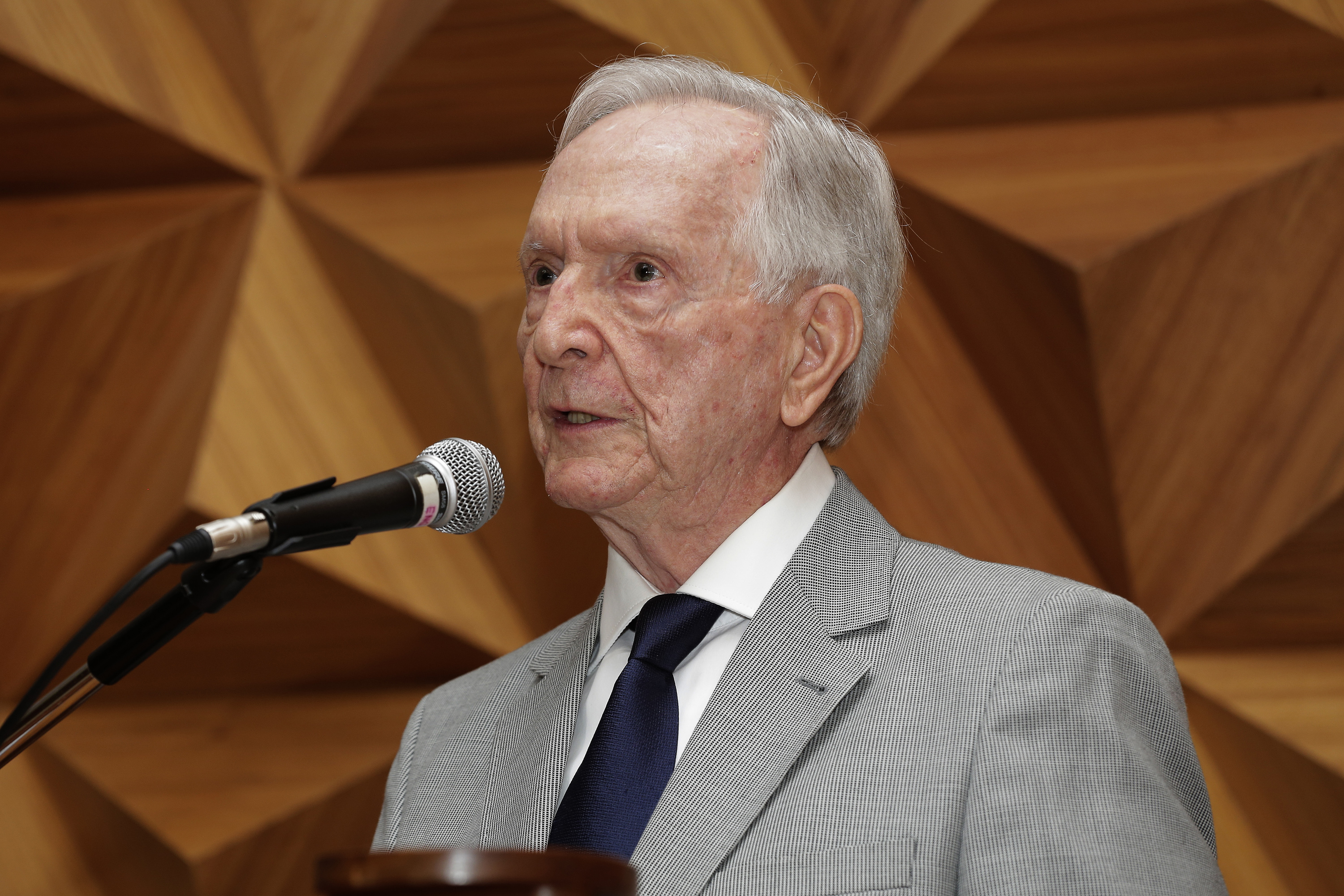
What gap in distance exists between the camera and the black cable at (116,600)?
36.9 inches

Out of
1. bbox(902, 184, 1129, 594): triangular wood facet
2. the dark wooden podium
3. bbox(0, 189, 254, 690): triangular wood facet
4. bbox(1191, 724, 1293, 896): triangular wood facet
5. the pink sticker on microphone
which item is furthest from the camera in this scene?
bbox(0, 189, 254, 690): triangular wood facet

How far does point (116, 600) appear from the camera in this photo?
968 mm

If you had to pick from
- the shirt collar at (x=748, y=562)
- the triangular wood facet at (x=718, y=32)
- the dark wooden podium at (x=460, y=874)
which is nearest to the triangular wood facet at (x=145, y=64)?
the triangular wood facet at (x=718, y=32)

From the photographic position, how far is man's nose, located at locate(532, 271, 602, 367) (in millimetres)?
1429

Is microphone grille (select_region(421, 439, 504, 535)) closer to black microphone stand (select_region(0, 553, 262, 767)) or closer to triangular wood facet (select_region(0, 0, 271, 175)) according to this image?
black microphone stand (select_region(0, 553, 262, 767))

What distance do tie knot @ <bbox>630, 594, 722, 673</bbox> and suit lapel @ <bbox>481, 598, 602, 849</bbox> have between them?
0.13 meters

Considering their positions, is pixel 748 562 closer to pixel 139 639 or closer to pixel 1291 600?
pixel 139 639

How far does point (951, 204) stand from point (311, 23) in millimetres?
1289

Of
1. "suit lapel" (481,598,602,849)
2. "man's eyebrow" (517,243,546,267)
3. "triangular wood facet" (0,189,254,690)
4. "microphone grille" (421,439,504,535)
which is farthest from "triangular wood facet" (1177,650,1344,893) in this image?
"triangular wood facet" (0,189,254,690)

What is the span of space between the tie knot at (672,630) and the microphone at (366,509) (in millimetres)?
294

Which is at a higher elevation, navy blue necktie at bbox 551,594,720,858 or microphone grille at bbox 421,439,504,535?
microphone grille at bbox 421,439,504,535

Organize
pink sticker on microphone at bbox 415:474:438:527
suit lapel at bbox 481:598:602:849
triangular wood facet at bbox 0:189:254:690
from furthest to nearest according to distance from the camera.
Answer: triangular wood facet at bbox 0:189:254:690, suit lapel at bbox 481:598:602:849, pink sticker on microphone at bbox 415:474:438:527

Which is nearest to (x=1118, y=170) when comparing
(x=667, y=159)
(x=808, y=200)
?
(x=808, y=200)

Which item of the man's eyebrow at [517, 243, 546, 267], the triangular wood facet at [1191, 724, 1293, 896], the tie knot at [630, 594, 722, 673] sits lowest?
the triangular wood facet at [1191, 724, 1293, 896]
